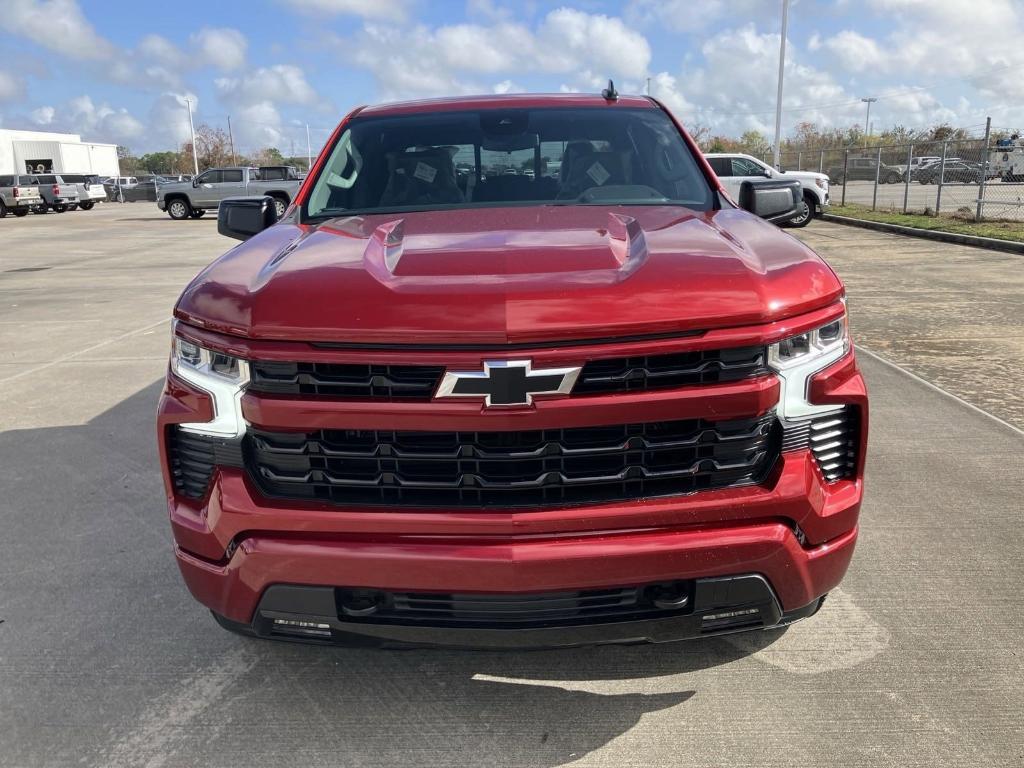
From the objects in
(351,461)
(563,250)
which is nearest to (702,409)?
(563,250)

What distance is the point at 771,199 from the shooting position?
359cm

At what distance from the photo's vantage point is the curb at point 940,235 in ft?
45.4

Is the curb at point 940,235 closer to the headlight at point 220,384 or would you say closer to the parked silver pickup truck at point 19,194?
the headlight at point 220,384

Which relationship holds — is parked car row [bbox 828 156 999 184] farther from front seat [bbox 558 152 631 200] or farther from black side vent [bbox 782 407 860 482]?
black side vent [bbox 782 407 860 482]

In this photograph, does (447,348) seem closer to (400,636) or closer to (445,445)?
(445,445)

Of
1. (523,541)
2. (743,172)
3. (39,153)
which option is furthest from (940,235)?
(39,153)

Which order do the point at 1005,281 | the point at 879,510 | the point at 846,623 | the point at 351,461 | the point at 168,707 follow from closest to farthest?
the point at 351,461
the point at 168,707
the point at 846,623
the point at 879,510
the point at 1005,281

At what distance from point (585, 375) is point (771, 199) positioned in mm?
1986

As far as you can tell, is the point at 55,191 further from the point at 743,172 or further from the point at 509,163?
the point at 509,163

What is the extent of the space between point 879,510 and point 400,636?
2.58m

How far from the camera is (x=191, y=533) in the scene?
7.39 feet

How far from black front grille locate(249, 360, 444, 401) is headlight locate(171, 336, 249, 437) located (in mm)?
79

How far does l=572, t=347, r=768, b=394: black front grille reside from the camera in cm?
201

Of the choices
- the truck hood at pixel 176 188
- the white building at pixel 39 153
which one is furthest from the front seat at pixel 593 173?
the white building at pixel 39 153
